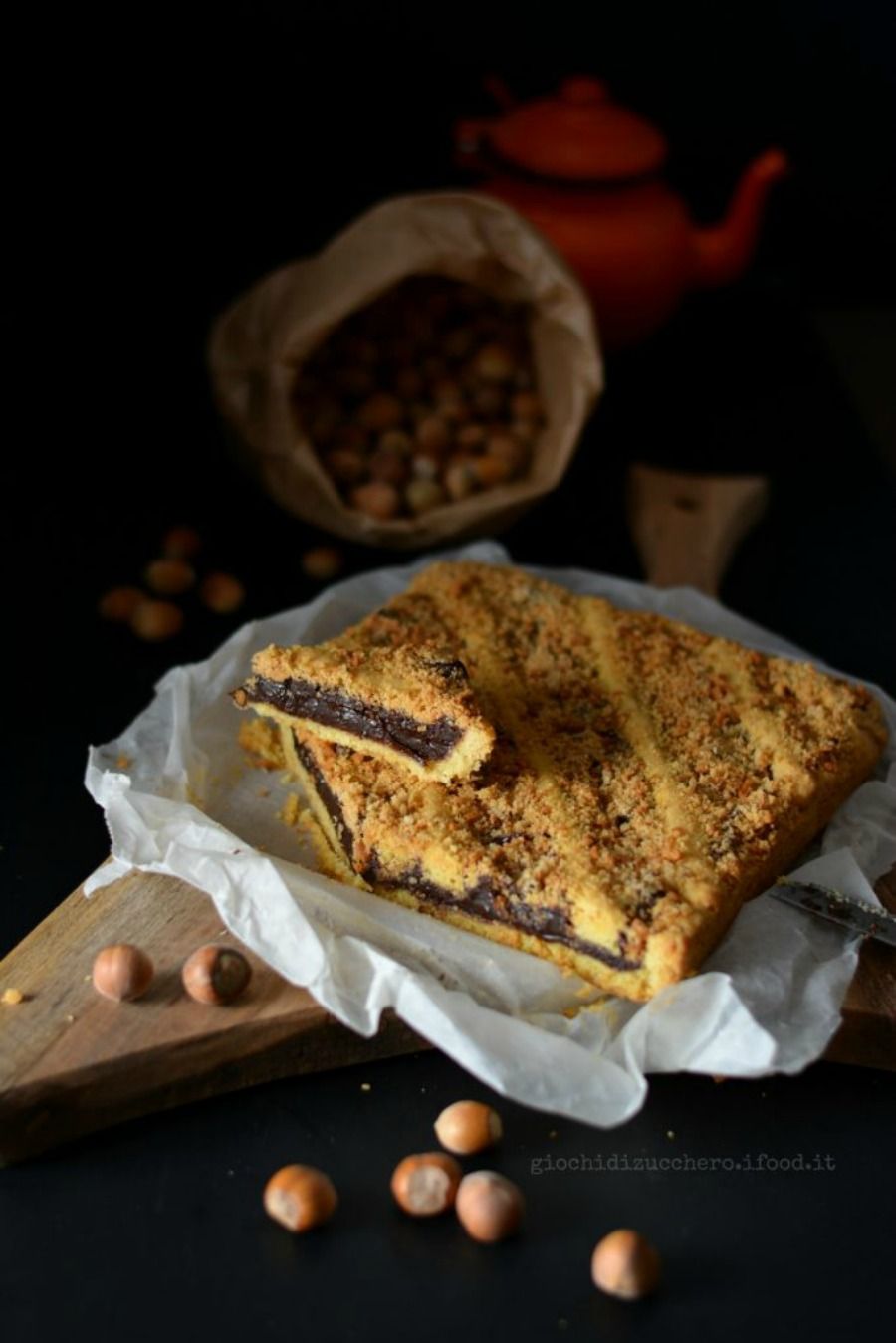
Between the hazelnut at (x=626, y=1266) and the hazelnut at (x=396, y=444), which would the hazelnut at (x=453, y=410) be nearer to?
the hazelnut at (x=396, y=444)

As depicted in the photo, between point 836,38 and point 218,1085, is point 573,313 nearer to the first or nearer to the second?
point 836,38

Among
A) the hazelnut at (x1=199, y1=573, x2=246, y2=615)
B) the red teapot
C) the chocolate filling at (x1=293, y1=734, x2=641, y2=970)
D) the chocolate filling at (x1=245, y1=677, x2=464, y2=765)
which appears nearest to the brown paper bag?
the hazelnut at (x1=199, y1=573, x2=246, y2=615)

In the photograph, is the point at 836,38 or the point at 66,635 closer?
the point at 66,635

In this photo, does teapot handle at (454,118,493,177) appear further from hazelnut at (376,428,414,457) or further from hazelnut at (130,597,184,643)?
hazelnut at (130,597,184,643)

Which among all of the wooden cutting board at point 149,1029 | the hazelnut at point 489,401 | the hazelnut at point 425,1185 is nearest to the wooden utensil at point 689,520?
the hazelnut at point 489,401

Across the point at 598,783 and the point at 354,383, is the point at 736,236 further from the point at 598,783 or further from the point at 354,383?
the point at 598,783

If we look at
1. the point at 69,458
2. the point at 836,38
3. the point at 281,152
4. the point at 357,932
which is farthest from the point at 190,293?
the point at 357,932
